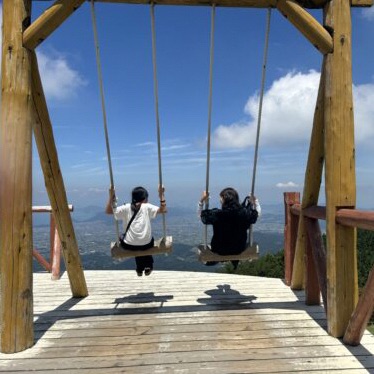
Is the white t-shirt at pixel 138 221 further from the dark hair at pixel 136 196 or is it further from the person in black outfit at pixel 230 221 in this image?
the person in black outfit at pixel 230 221

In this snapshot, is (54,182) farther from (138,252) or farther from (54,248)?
(54,248)

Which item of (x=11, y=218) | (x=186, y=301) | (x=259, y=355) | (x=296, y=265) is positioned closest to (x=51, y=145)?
(x=11, y=218)

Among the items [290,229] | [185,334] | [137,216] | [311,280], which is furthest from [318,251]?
[137,216]

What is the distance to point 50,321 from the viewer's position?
4.34 meters

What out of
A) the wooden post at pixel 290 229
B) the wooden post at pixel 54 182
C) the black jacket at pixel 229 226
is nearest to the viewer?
the wooden post at pixel 54 182

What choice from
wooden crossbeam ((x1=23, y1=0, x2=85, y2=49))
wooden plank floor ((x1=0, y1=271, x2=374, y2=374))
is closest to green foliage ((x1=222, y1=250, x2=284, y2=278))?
wooden plank floor ((x1=0, y1=271, x2=374, y2=374))

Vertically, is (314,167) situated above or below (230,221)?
above

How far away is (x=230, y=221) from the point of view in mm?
4809

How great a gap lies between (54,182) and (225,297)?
253cm

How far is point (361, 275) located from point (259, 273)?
5.27m

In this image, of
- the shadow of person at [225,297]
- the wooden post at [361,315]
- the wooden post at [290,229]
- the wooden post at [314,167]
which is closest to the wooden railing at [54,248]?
the shadow of person at [225,297]

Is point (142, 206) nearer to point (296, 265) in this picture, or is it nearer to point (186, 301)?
point (186, 301)

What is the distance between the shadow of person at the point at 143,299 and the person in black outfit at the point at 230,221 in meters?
1.00

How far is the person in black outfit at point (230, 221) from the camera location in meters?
4.76
